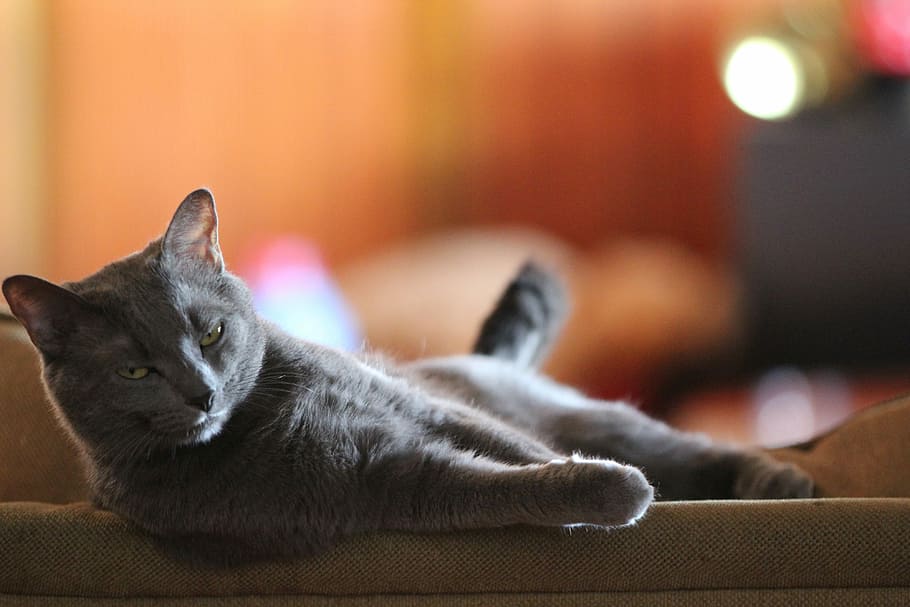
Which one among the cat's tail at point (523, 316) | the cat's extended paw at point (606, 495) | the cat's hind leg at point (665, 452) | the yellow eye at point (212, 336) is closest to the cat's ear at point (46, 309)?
the yellow eye at point (212, 336)

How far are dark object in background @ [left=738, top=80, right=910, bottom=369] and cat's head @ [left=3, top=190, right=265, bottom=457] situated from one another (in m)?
3.29

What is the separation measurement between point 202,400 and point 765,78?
12.0 feet

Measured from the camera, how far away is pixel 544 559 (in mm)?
1191

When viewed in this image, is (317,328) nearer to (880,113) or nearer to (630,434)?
(880,113)

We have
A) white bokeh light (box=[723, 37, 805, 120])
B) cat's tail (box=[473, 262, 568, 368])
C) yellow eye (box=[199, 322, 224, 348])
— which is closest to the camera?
yellow eye (box=[199, 322, 224, 348])

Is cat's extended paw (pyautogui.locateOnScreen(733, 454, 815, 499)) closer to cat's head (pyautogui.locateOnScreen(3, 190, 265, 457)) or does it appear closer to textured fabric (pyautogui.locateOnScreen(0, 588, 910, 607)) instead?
textured fabric (pyautogui.locateOnScreen(0, 588, 910, 607))

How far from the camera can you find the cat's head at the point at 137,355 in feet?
4.05

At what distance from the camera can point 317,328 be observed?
14.4 ft

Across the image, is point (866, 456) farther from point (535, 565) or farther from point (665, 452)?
point (535, 565)

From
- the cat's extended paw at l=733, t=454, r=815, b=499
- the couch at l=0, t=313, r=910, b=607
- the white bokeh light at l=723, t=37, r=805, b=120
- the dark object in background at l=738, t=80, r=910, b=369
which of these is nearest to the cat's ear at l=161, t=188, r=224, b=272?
the couch at l=0, t=313, r=910, b=607

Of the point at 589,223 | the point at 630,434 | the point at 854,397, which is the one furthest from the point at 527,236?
the point at 630,434

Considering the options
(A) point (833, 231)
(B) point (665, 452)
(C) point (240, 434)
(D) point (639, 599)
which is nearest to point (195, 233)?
(C) point (240, 434)

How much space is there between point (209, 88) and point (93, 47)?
23.8 inches

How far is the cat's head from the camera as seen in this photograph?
123 cm
